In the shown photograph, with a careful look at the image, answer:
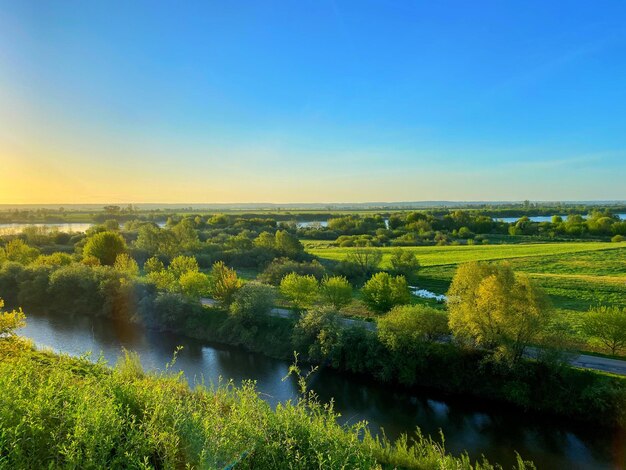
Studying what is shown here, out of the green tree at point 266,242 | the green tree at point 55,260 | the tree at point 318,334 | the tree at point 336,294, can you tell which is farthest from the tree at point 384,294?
the green tree at point 55,260

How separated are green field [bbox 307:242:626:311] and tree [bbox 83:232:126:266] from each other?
2958 cm

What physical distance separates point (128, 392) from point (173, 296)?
84.1 ft

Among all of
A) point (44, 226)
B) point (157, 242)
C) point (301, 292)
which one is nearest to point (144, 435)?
point (301, 292)

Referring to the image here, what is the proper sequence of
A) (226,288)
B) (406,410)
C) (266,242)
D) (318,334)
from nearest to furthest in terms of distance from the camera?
1. (406,410)
2. (318,334)
3. (226,288)
4. (266,242)

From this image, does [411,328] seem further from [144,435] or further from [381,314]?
[144,435]

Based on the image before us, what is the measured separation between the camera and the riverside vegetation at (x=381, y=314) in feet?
70.0

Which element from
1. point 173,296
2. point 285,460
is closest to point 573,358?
point 285,460

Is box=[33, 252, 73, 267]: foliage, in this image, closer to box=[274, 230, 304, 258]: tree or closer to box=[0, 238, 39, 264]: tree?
box=[0, 238, 39, 264]: tree

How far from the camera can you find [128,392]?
31.8ft

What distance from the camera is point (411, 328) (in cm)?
2442

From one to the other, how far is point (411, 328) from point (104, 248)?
42.8 metres

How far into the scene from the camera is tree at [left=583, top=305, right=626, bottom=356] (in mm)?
23625

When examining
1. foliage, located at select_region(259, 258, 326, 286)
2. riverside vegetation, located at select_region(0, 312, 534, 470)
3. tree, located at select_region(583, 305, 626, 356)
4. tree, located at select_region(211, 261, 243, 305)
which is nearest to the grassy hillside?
riverside vegetation, located at select_region(0, 312, 534, 470)

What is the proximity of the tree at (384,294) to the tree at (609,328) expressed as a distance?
1200 cm
